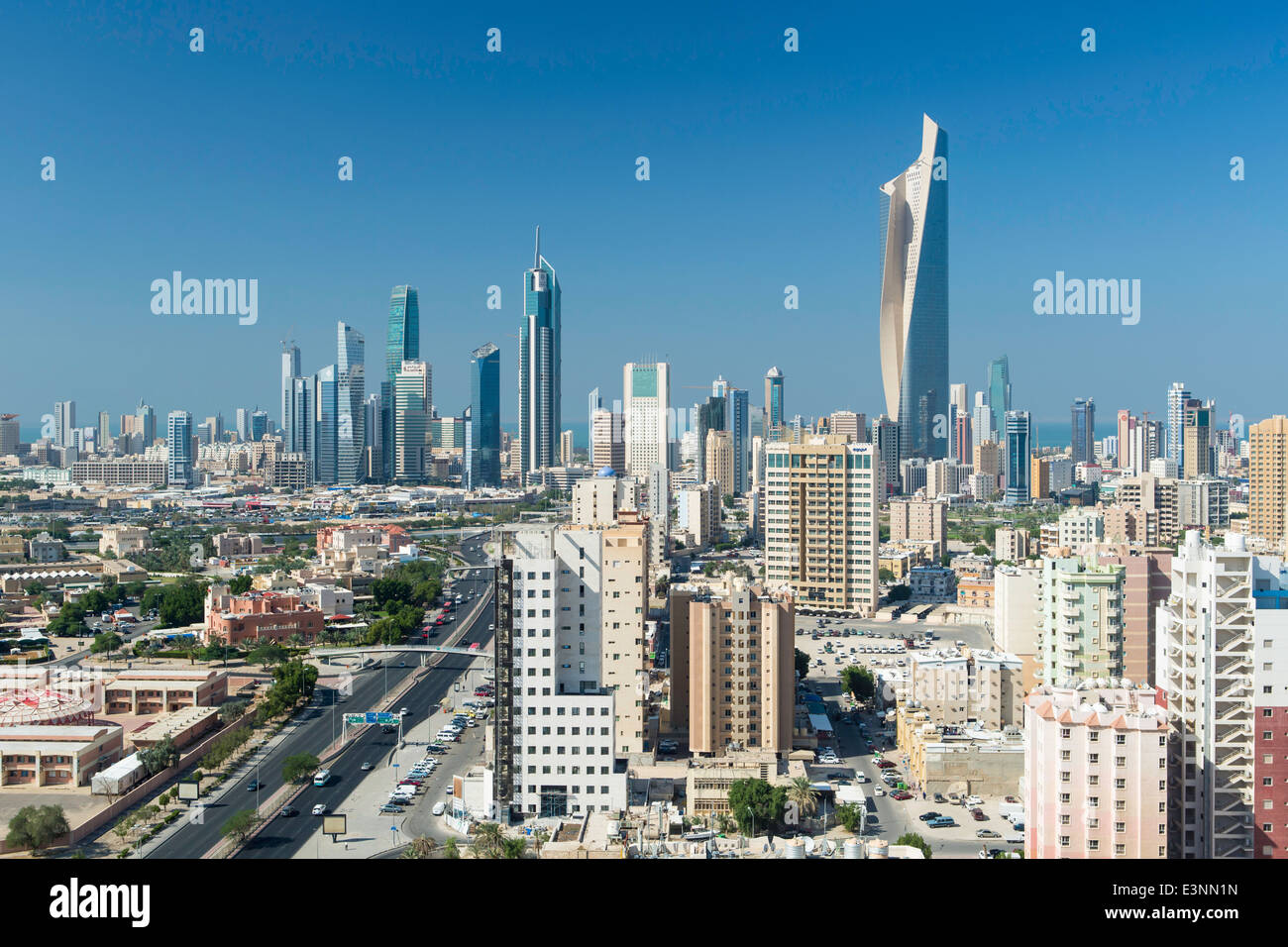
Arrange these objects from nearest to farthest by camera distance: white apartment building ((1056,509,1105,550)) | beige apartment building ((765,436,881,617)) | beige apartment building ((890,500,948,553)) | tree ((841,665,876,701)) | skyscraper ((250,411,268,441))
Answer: tree ((841,665,876,701)) < beige apartment building ((765,436,881,617)) < white apartment building ((1056,509,1105,550)) < beige apartment building ((890,500,948,553)) < skyscraper ((250,411,268,441))

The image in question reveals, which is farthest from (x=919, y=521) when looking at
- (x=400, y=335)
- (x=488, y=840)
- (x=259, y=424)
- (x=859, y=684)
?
(x=259, y=424)

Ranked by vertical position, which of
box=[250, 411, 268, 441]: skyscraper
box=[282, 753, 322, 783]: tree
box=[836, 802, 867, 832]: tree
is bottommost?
box=[836, 802, 867, 832]: tree

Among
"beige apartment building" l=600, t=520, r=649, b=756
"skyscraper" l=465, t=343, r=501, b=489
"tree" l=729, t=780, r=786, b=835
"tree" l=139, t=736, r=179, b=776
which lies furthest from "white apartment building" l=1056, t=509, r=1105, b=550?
"skyscraper" l=465, t=343, r=501, b=489

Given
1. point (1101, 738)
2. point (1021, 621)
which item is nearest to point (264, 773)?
point (1101, 738)

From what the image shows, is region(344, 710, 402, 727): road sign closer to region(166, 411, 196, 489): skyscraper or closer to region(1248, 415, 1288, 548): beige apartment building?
region(1248, 415, 1288, 548): beige apartment building

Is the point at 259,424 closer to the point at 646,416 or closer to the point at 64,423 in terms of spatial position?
the point at 64,423
